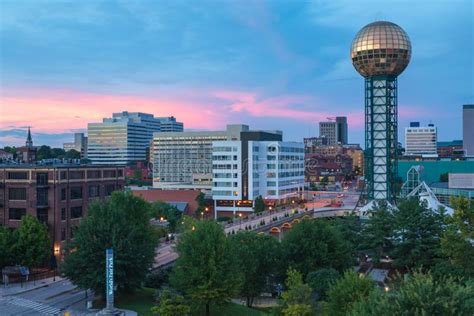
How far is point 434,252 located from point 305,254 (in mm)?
15689

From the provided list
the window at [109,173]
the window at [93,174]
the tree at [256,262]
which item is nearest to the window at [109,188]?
the window at [109,173]

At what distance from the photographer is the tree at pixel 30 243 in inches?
2200

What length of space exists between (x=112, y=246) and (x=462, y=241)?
33475 millimetres

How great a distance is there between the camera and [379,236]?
210 feet

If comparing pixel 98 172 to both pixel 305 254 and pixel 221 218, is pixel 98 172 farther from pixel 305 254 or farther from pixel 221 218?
pixel 221 218

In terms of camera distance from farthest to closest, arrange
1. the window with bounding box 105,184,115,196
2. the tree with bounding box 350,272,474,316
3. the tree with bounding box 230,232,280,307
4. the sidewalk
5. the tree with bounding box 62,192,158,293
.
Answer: the window with bounding box 105,184,115,196
the sidewalk
the tree with bounding box 230,232,280,307
the tree with bounding box 62,192,158,293
the tree with bounding box 350,272,474,316

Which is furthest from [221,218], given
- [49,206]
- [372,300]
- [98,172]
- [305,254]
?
[372,300]

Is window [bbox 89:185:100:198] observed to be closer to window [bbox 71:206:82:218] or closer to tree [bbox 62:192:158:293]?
window [bbox 71:206:82:218]

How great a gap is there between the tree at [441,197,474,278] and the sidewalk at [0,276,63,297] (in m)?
42.6

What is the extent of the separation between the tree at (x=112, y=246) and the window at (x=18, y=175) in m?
18.5

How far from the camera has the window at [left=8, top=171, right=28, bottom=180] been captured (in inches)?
2530

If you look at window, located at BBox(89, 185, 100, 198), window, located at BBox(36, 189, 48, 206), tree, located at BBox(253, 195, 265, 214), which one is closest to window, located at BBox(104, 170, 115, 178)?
window, located at BBox(89, 185, 100, 198)

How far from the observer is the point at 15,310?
45.9m

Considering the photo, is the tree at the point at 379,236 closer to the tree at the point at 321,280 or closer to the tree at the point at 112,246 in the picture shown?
the tree at the point at 321,280
